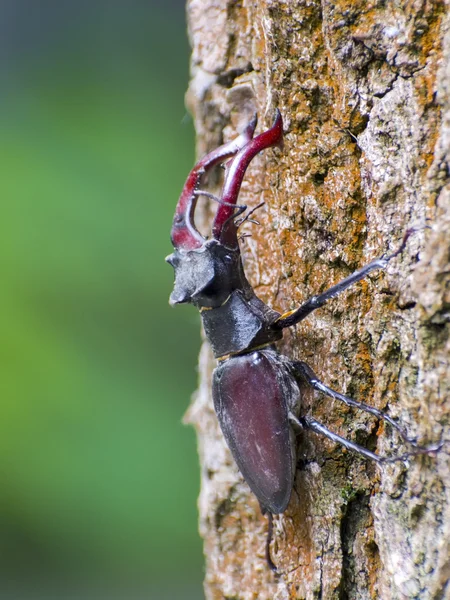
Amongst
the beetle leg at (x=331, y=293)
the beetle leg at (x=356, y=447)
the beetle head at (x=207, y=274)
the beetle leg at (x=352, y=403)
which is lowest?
the beetle leg at (x=356, y=447)

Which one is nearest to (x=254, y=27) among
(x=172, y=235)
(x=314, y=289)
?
(x=172, y=235)

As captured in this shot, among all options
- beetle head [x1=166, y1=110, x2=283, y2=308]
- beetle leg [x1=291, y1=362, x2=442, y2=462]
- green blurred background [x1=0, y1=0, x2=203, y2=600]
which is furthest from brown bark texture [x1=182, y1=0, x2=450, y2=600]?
green blurred background [x1=0, y1=0, x2=203, y2=600]

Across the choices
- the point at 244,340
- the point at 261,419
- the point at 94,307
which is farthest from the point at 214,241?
the point at 94,307

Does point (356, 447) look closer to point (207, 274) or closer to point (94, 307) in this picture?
point (207, 274)

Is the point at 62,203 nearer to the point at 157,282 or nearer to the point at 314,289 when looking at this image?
the point at 157,282

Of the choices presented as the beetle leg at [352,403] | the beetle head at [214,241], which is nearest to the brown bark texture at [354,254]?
the beetle leg at [352,403]

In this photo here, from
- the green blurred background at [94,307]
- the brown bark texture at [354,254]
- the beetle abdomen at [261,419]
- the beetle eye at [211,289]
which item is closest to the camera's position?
the brown bark texture at [354,254]

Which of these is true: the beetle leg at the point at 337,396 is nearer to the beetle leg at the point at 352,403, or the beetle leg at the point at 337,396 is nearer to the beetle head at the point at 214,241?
the beetle leg at the point at 352,403

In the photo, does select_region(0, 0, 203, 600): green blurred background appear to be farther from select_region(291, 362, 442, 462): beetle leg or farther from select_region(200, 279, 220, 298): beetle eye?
select_region(291, 362, 442, 462): beetle leg
